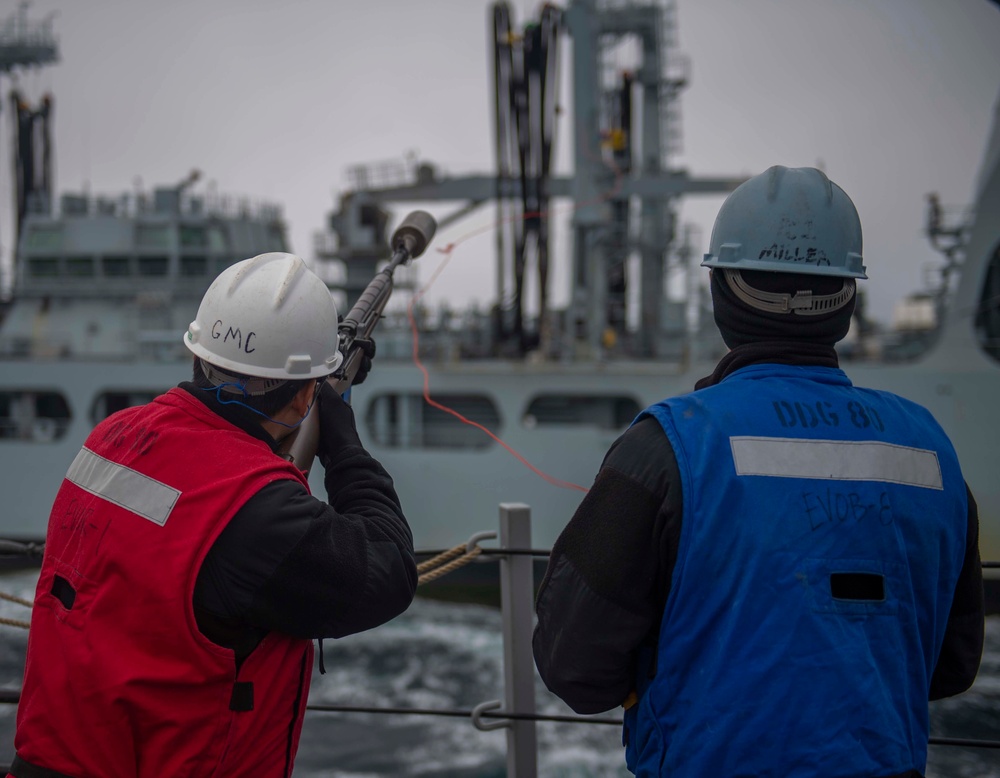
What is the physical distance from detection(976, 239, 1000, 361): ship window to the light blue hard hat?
1040 cm

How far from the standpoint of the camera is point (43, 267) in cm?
1315

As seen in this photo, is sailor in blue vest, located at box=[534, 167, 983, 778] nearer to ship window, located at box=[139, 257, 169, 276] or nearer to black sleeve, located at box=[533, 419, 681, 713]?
black sleeve, located at box=[533, 419, 681, 713]

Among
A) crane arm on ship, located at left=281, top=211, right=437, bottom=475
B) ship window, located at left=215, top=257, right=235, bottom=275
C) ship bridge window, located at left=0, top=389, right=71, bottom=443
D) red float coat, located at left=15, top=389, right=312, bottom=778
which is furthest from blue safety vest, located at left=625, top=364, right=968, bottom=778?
ship window, located at left=215, top=257, right=235, bottom=275

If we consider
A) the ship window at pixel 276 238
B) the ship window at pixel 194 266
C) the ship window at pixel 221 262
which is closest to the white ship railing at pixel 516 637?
the ship window at pixel 221 262

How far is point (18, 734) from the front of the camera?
111cm

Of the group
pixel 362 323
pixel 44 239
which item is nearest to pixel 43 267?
pixel 44 239

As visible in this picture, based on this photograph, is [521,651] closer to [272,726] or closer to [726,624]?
[272,726]

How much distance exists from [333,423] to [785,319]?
A: 0.87 m

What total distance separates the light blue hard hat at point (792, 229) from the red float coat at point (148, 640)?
830 millimetres

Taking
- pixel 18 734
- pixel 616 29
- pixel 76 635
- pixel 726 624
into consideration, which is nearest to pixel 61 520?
pixel 76 635

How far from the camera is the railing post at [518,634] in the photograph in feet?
6.26

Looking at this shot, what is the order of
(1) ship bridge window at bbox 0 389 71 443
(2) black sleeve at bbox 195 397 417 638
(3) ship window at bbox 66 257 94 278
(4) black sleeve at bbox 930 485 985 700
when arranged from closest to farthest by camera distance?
(2) black sleeve at bbox 195 397 417 638 → (4) black sleeve at bbox 930 485 985 700 → (1) ship bridge window at bbox 0 389 71 443 → (3) ship window at bbox 66 257 94 278

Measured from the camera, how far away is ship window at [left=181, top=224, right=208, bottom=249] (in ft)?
43.4

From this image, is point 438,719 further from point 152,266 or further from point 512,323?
point 152,266
